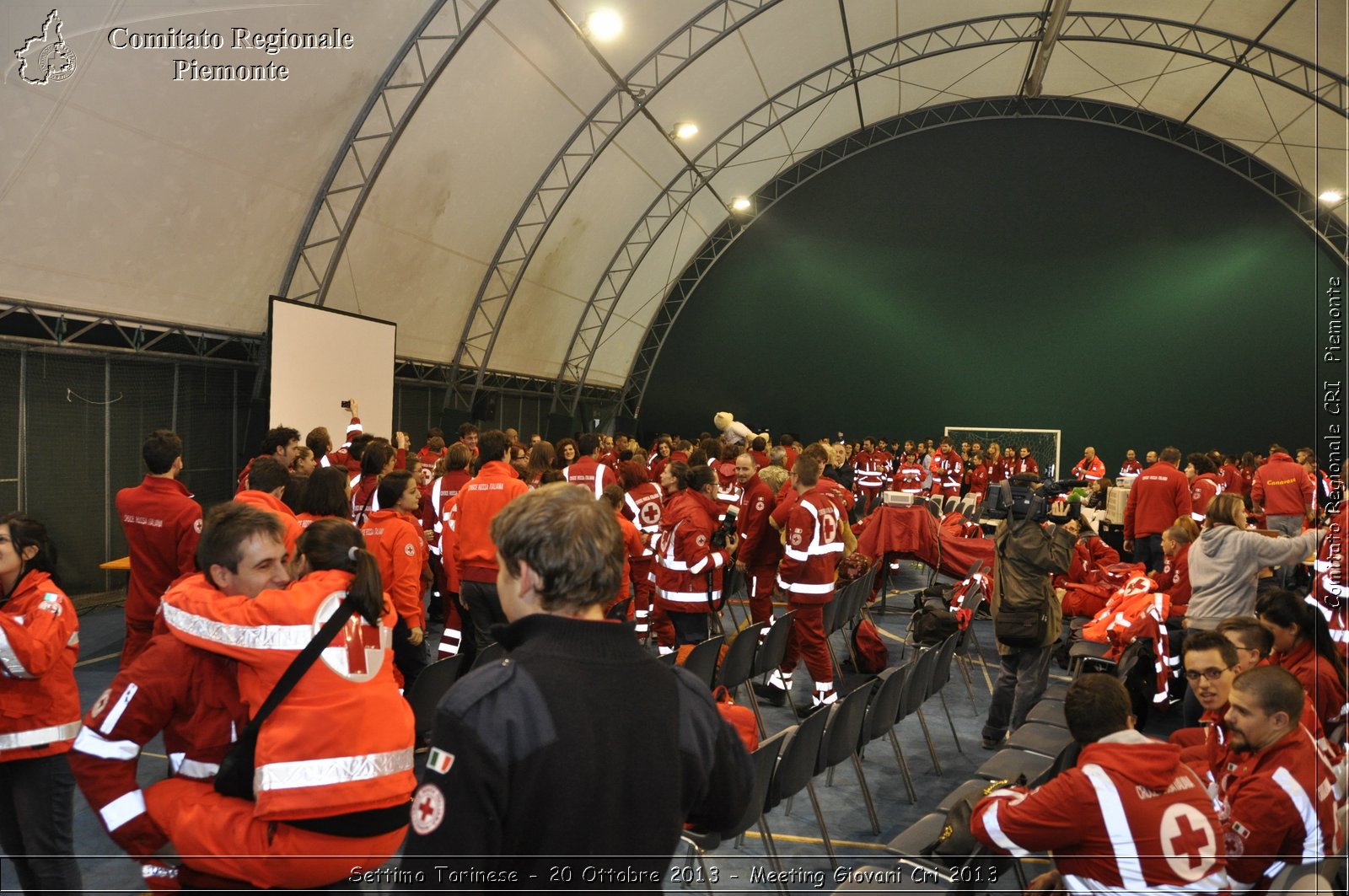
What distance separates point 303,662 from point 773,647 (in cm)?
431

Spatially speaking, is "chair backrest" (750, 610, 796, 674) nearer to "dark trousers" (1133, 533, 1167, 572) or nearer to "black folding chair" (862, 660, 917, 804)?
"black folding chair" (862, 660, 917, 804)

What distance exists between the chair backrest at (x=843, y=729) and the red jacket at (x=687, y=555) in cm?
203

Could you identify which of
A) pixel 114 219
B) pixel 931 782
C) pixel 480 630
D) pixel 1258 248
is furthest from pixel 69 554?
pixel 1258 248

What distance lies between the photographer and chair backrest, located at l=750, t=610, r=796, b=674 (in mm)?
5922

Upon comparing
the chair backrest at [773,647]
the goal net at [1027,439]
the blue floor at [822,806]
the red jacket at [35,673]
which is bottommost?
the blue floor at [822,806]

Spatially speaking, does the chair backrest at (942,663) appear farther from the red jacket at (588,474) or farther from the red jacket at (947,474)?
the red jacket at (947,474)

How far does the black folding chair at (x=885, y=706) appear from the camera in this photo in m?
4.50

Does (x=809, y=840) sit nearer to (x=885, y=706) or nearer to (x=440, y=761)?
(x=885, y=706)

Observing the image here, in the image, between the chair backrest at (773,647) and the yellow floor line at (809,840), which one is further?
the chair backrest at (773,647)

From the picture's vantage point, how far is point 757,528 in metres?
6.66

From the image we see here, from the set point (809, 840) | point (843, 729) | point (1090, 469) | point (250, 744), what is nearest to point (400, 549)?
point (843, 729)

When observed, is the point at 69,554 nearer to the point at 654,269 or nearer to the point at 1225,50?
the point at 654,269

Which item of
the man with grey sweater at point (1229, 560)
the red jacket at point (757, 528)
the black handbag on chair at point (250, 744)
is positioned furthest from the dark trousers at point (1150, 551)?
the black handbag on chair at point (250, 744)

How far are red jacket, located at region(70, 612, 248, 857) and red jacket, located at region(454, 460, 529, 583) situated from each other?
10.8 feet
